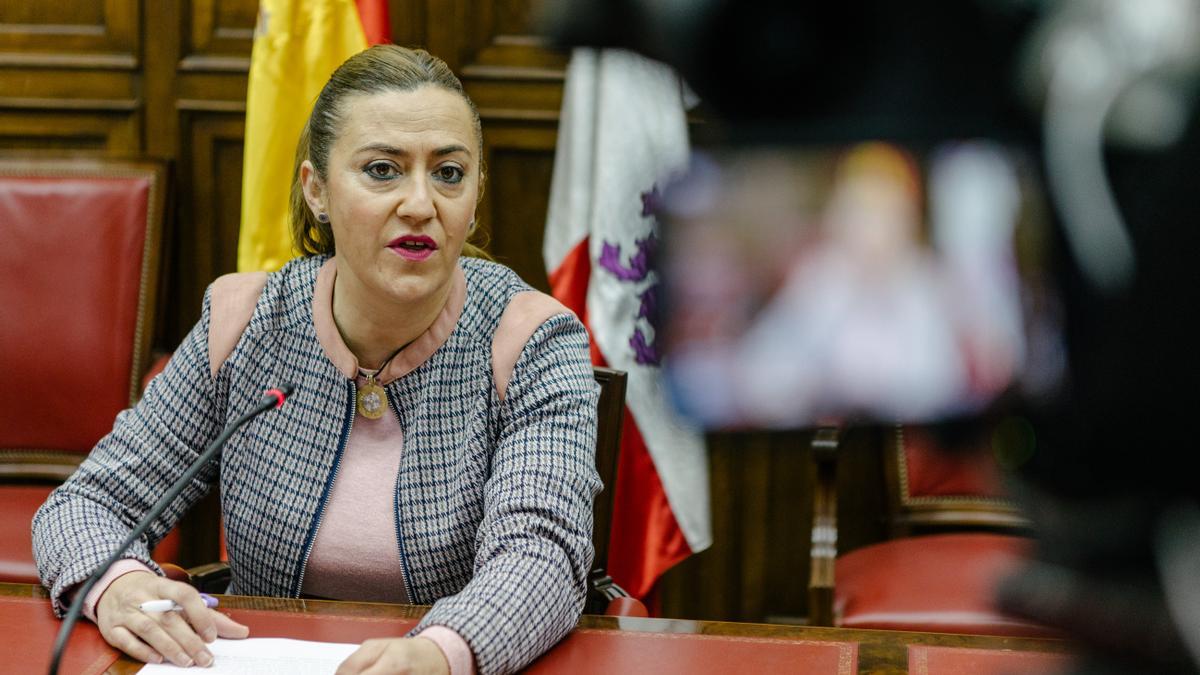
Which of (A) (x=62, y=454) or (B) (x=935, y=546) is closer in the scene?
(B) (x=935, y=546)

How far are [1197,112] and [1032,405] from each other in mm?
74

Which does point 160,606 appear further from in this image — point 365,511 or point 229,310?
point 229,310

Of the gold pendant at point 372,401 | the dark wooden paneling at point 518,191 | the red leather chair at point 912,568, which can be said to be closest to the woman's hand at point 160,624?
the gold pendant at point 372,401

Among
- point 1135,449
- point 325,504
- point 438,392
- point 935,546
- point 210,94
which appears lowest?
A: point 935,546

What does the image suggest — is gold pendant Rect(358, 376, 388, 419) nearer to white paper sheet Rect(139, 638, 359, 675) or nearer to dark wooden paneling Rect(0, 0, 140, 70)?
white paper sheet Rect(139, 638, 359, 675)

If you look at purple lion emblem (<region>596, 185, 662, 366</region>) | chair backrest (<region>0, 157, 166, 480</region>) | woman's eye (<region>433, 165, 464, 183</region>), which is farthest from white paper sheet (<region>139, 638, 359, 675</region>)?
chair backrest (<region>0, 157, 166, 480</region>)

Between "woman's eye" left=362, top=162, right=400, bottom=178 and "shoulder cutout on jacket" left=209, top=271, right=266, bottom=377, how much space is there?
26 centimetres

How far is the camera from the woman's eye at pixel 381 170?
173cm

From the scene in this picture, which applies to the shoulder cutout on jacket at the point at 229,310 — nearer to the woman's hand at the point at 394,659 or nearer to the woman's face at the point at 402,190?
the woman's face at the point at 402,190

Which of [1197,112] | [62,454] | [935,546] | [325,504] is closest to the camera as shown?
[1197,112]

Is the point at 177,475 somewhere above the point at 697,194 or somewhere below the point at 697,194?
below

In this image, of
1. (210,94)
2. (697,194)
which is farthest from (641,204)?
(210,94)

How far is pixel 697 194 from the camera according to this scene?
0.30 meters

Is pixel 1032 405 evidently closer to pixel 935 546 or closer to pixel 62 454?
pixel 935 546
